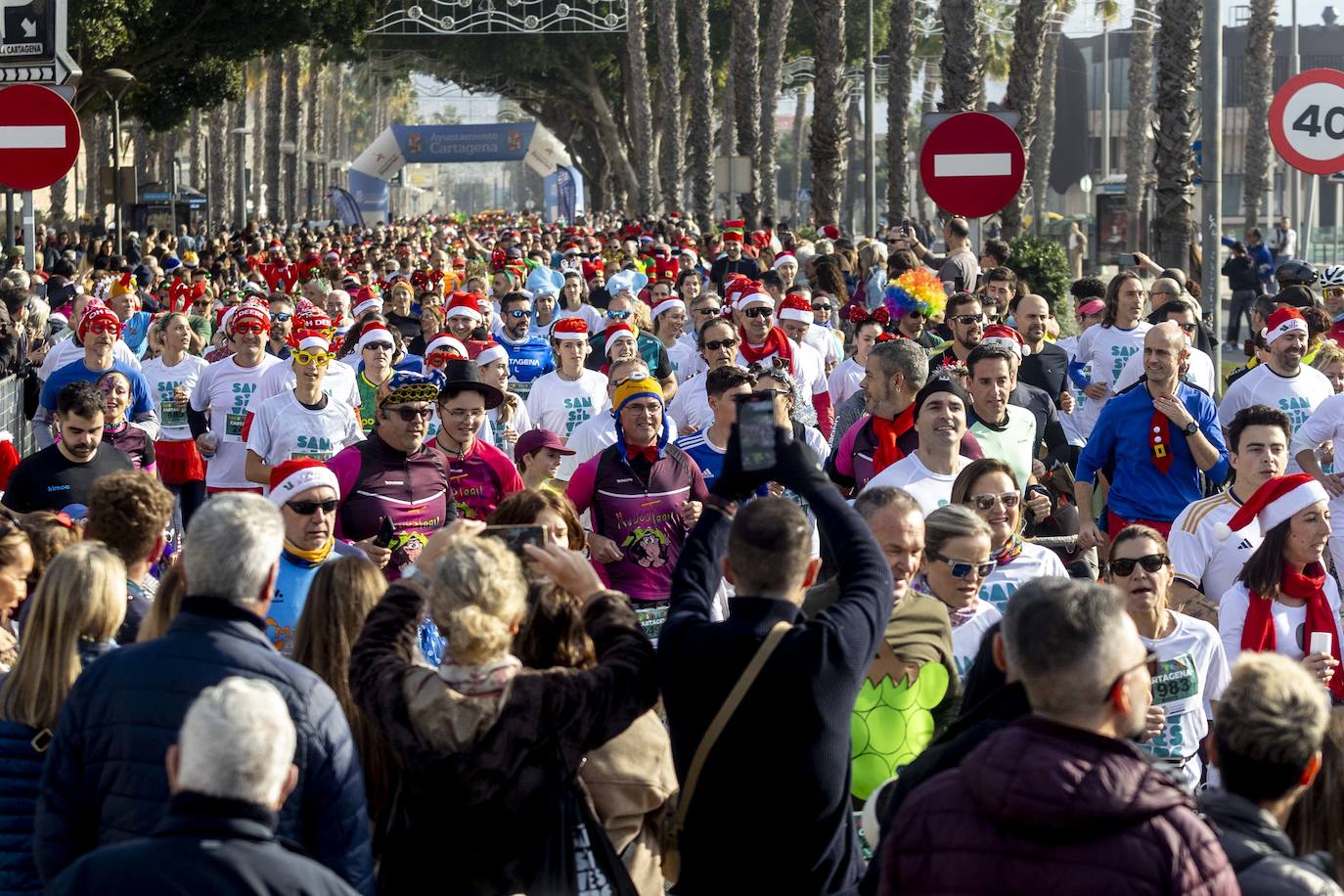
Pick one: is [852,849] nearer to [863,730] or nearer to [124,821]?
[863,730]

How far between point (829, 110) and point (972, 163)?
72.5ft

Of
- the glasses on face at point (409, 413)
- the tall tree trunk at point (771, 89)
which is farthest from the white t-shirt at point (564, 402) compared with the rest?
the tall tree trunk at point (771, 89)

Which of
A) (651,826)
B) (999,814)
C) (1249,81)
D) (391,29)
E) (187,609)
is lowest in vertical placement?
(651,826)

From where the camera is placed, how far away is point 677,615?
15.1 ft

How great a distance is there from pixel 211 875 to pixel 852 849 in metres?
1.72

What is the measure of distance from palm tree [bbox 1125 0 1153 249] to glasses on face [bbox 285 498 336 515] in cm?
4083

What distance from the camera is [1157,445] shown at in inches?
353

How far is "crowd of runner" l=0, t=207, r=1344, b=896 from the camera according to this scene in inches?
139

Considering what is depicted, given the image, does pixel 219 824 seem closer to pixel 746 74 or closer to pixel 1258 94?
pixel 746 74

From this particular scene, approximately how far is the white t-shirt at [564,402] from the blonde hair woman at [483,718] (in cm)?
678

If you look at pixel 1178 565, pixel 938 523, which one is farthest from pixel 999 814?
pixel 1178 565

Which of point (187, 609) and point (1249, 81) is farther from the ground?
point (1249, 81)

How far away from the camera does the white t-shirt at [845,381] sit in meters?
12.3

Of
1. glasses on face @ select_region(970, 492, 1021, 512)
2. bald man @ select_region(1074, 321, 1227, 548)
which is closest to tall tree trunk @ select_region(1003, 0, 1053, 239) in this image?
bald man @ select_region(1074, 321, 1227, 548)
